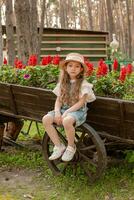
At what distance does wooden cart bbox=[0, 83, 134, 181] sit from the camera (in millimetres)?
4102

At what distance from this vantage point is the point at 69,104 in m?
4.41

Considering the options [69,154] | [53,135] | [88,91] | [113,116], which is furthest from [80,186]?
[88,91]

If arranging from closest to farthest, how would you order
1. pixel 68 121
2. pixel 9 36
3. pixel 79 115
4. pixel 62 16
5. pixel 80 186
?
pixel 68 121 < pixel 79 115 < pixel 80 186 < pixel 9 36 < pixel 62 16

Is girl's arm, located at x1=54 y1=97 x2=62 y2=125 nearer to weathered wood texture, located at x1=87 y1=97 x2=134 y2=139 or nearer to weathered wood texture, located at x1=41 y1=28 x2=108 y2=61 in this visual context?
weathered wood texture, located at x1=87 y1=97 x2=134 y2=139

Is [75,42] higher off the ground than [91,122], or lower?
higher

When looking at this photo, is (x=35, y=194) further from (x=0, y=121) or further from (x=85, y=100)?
(x=0, y=121)

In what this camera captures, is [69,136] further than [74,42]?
No

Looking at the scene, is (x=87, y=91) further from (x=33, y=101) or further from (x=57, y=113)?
(x=33, y=101)

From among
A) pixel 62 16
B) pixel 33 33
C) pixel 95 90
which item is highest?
pixel 62 16

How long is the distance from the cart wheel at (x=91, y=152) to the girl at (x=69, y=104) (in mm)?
156

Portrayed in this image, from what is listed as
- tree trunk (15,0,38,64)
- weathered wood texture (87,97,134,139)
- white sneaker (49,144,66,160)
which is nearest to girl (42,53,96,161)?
white sneaker (49,144,66,160)

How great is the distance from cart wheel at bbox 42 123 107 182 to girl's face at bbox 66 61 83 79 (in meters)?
0.57

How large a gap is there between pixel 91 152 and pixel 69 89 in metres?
0.75

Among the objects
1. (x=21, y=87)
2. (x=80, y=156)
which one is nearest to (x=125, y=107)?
(x=80, y=156)
